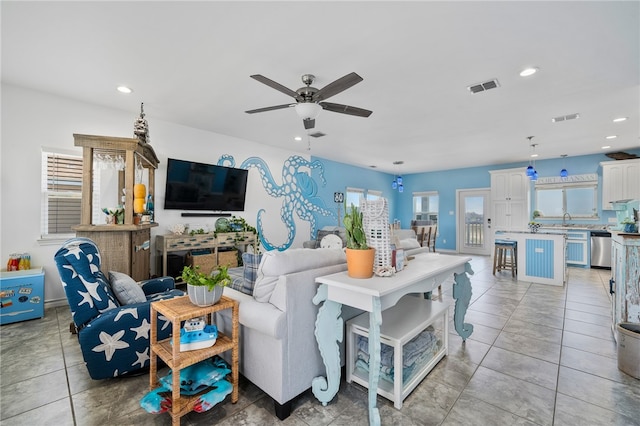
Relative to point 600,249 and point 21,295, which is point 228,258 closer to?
point 21,295

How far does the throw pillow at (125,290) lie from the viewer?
7.07 ft

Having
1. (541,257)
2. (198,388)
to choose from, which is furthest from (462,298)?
(541,257)

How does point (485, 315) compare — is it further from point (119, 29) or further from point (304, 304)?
point (119, 29)

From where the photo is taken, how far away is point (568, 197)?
22.7ft

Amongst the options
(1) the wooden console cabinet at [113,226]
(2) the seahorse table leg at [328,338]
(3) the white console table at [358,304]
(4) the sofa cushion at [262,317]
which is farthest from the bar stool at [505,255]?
(1) the wooden console cabinet at [113,226]

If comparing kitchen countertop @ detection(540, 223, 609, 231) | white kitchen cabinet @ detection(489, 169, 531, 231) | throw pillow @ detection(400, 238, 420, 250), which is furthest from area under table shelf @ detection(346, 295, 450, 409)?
white kitchen cabinet @ detection(489, 169, 531, 231)

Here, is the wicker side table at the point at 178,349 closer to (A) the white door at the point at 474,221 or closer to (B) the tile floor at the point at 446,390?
(B) the tile floor at the point at 446,390

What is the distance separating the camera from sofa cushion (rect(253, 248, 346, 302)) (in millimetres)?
1723

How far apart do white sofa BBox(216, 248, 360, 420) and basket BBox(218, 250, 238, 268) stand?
300 centimetres

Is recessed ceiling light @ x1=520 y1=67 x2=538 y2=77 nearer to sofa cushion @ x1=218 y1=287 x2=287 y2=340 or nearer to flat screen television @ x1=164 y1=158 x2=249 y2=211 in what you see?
sofa cushion @ x1=218 y1=287 x2=287 y2=340

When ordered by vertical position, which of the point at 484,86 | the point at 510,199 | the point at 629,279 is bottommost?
the point at 629,279

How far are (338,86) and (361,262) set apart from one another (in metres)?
1.55

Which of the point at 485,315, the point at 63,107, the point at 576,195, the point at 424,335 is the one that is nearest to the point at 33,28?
the point at 63,107

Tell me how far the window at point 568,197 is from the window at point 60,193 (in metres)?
9.71
